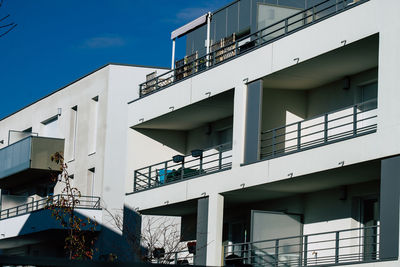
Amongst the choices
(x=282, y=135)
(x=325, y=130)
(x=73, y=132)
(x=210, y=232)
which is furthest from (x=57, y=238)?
(x=325, y=130)

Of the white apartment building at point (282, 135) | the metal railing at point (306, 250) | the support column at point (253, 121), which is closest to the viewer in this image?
the white apartment building at point (282, 135)

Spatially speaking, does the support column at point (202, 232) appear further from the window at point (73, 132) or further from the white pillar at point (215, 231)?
the window at point (73, 132)

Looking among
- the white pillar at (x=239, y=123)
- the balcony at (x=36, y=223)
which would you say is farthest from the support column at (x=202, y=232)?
the balcony at (x=36, y=223)

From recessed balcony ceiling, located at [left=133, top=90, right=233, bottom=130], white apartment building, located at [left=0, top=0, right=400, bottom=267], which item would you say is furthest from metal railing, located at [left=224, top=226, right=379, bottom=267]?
recessed balcony ceiling, located at [left=133, top=90, right=233, bottom=130]

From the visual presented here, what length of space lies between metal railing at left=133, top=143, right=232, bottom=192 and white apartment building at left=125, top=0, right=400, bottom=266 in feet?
0.24

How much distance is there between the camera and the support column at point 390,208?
1753cm

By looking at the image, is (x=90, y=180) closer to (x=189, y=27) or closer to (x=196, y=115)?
(x=196, y=115)

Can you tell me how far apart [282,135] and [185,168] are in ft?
16.6

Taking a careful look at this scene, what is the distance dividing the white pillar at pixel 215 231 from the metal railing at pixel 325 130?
6.82ft

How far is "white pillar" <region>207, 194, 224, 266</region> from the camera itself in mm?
24141

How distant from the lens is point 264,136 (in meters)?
23.6

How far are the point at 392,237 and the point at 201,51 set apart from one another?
13930 millimetres

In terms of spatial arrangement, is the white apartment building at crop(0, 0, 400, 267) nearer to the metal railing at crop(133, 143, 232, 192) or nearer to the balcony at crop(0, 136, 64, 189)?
the metal railing at crop(133, 143, 232, 192)

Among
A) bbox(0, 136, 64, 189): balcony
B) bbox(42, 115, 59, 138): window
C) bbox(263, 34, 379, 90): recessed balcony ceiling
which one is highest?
bbox(42, 115, 59, 138): window
